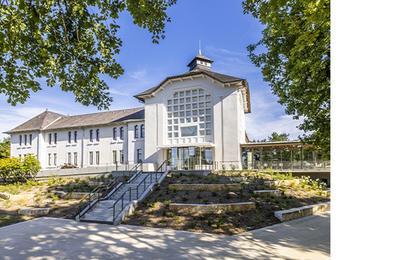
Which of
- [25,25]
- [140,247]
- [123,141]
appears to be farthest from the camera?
[123,141]

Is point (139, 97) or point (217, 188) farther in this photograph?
point (139, 97)

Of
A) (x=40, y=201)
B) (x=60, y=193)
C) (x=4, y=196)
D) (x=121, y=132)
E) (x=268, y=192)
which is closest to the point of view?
(x=268, y=192)

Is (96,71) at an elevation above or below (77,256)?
above

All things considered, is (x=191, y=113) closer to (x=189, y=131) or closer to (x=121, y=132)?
(x=189, y=131)

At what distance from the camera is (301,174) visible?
96.2ft

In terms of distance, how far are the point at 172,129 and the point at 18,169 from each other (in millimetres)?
15072

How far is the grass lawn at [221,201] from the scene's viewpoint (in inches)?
455

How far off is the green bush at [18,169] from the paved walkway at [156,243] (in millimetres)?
17566

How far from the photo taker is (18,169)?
27.6 m

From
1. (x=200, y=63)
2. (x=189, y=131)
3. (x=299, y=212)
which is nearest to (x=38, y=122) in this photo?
(x=200, y=63)

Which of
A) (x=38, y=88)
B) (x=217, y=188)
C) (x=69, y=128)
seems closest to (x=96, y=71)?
(x=38, y=88)

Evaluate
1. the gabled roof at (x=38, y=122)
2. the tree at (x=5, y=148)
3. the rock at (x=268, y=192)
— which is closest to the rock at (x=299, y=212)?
the rock at (x=268, y=192)
